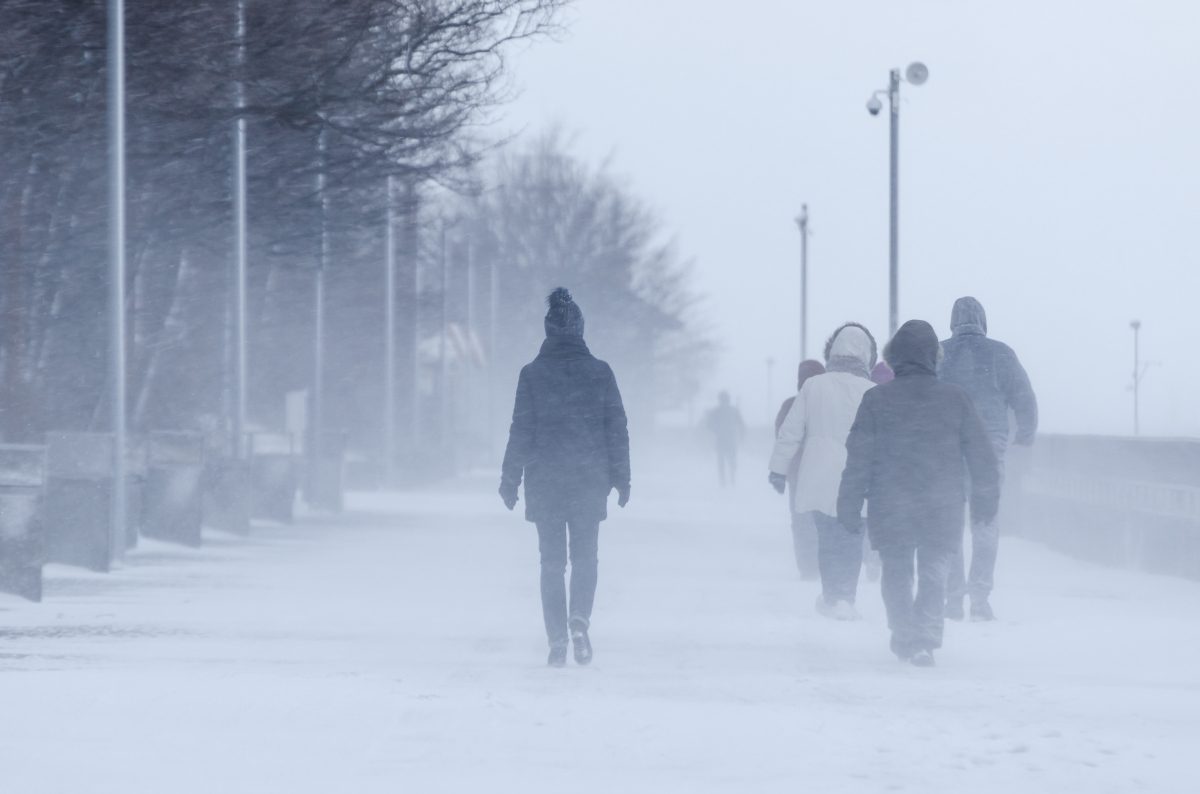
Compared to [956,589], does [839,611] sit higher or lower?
lower

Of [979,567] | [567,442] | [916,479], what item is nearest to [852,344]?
[979,567]

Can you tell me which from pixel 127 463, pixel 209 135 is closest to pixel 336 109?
pixel 209 135

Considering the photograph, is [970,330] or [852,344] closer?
[970,330]

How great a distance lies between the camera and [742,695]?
26.0ft

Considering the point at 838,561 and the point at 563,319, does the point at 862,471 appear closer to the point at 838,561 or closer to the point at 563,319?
the point at 563,319

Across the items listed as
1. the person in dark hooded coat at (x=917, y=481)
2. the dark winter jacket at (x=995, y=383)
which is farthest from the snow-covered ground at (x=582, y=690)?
the dark winter jacket at (x=995, y=383)

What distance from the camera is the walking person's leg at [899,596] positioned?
8.88 m

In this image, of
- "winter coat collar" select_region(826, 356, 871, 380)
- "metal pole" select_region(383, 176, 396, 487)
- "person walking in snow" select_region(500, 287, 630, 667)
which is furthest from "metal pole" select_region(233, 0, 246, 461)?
"metal pole" select_region(383, 176, 396, 487)

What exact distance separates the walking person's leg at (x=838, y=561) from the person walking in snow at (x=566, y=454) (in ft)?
8.41

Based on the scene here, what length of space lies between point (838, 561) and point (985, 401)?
4.30 ft

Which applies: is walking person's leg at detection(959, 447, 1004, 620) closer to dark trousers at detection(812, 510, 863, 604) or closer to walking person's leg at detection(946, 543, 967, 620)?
walking person's leg at detection(946, 543, 967, 620)

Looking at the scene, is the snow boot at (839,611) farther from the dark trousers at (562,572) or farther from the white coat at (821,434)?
the dark trousers at (562,572)

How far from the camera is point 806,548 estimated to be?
535 inches

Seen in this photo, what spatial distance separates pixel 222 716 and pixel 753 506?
2009 cm
